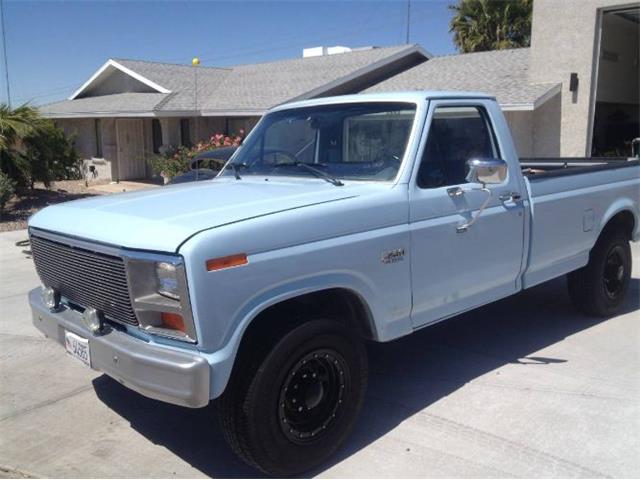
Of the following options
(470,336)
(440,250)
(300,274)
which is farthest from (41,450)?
(470,336)

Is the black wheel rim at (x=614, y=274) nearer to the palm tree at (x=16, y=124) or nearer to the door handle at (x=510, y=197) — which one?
the door handle at (x=510, y=197)

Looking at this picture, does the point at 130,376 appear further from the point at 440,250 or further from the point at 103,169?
the point at 103,169

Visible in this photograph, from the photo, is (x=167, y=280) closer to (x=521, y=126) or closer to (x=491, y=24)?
(x=521, y=126)

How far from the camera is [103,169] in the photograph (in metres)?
23.4

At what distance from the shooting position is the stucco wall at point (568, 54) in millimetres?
13453

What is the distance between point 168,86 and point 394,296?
19.8 m

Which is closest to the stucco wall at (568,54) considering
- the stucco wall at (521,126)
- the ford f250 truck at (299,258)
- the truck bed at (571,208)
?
the stucco wall at (521,126)

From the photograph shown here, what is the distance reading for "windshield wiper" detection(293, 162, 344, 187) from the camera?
4.12 m

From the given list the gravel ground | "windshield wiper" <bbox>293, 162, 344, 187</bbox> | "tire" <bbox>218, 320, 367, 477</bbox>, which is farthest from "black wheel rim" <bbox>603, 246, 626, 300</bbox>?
the gravel ground

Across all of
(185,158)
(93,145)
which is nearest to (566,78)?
(185,158)

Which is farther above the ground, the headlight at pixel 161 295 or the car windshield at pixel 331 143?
the car windshield at pixel 331 143

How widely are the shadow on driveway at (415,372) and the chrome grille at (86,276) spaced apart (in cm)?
104

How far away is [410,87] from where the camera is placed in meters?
17.7

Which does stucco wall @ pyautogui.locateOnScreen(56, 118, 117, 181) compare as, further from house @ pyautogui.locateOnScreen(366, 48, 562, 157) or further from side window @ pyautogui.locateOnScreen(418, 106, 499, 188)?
side window @ pyautogui.locateOnScreen(418, 106, 499, 188)
